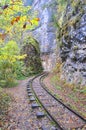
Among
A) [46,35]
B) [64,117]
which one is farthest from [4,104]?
[46,35]

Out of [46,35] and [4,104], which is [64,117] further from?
[46,35]

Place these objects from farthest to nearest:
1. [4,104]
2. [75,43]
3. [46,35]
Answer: [46,35]
[75,43]
[4,104]

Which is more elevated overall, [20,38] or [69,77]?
[20,38]

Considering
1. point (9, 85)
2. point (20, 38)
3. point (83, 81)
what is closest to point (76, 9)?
point (83, 81)

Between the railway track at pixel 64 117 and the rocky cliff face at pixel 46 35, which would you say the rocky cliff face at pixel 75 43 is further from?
the rocky cliff face at pixel 46 35

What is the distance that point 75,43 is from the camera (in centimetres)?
1502

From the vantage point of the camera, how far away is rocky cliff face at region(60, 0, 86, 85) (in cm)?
1378

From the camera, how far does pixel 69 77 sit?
15648 millimetres

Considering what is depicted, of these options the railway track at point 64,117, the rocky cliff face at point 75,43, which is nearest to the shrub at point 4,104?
the railway track at point 64,117

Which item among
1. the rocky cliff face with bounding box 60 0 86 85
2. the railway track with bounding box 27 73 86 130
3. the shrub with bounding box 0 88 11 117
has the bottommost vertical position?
the railway track with bounding box 27 73 86 130

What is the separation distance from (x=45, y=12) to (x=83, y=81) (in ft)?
129

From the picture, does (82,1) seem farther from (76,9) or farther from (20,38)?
(20,38)

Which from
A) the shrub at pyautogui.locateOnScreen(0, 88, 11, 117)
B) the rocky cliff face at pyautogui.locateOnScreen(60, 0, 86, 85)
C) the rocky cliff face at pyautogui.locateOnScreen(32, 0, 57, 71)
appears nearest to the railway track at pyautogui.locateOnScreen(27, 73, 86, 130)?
the shrub at pyautogui.locateOnScreen(0, 88, 11, 117)

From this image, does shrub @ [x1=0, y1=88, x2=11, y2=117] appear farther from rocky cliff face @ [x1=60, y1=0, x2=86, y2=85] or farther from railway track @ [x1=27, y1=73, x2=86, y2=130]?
rocky cliff face @ [x1=60, y1=0, x2=86, y2=85]
